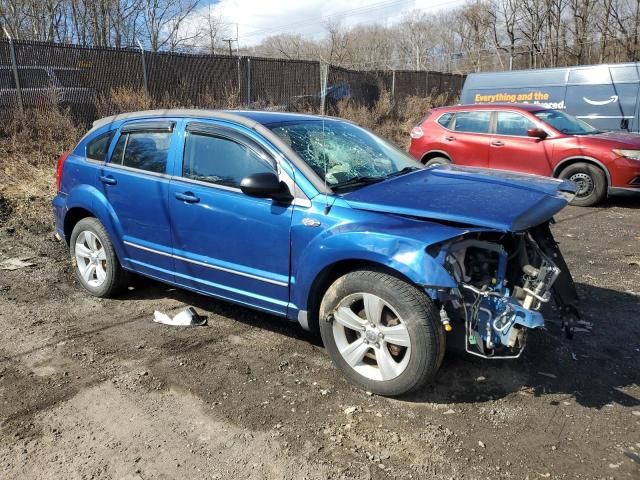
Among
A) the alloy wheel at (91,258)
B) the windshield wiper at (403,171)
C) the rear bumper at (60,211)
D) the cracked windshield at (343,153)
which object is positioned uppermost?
the cracked windshield at (343,153)

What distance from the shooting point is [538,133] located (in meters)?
8.98

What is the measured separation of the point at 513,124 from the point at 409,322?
748 cm

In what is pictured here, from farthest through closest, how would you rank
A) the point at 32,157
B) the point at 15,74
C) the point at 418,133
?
the point at 15,74
the point at 418,133
the point at 32,157

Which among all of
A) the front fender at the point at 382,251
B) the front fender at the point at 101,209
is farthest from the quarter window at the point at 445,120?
the front fender at the point at 382,251

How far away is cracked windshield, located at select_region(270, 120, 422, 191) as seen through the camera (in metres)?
3.65

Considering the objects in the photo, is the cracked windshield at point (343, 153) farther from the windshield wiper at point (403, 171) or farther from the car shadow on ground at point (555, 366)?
the car shadow on ground at point (555, 366)

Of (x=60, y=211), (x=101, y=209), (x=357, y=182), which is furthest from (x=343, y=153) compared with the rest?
(x=60, y=211)

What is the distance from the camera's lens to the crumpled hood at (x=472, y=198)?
297cm

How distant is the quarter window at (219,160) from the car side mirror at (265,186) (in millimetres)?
210

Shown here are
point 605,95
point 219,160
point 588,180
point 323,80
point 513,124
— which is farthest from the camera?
point 323,80

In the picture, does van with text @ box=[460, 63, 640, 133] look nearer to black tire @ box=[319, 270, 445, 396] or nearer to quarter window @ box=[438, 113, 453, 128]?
quarter window @ box=[438, 113, 453, 128]

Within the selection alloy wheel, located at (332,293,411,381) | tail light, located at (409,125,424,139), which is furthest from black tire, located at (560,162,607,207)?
alloy wheel, located at (332,293,411,381)

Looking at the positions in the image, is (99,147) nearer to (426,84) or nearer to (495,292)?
(495,292)

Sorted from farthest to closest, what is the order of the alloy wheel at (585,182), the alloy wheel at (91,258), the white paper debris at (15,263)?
1. the alloy wheel at (585,182)
2. the white paper debris at (15,263)
3. the alloy wheel at (91,258)
